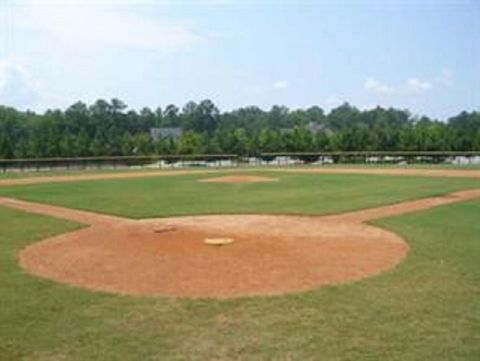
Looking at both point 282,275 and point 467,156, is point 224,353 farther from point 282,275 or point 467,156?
point 467,156

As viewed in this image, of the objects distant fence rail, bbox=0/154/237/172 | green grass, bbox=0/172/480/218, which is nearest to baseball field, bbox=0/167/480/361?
green grass, bbox=0/172/480/218

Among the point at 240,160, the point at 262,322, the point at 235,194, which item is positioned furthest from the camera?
the point at 240,160

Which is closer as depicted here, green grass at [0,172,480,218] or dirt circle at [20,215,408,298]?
dirt circle at [20,215,408,298]

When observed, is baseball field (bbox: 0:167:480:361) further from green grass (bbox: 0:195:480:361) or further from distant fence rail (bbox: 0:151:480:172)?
distant fence rail (bbox: 0:151:480:172)

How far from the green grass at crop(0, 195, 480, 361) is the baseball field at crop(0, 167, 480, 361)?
0.02m

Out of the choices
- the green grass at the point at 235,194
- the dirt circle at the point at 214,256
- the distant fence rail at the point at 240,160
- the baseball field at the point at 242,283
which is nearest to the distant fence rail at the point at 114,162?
the distant fence rail at the point at 240,160

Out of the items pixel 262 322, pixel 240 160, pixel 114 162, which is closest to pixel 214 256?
pixel 262 322

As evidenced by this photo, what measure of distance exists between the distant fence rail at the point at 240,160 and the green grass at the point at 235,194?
52.1ft

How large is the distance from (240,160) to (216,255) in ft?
130

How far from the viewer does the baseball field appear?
6.18 m

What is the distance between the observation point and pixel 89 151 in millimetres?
55531

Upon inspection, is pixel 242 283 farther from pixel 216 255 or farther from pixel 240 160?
pixel 240 160

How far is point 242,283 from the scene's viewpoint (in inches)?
341

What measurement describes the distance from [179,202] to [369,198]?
593cm
